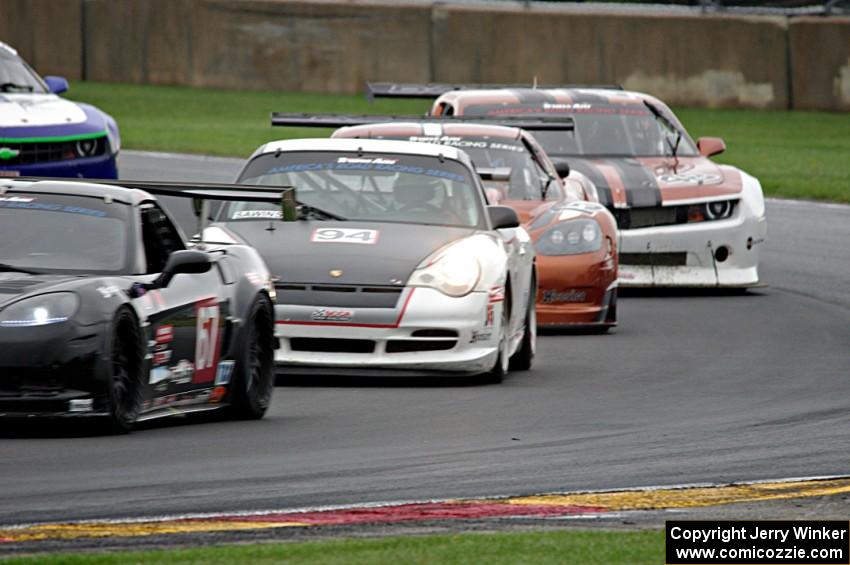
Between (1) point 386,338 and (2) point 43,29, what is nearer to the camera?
(1) point 386,338

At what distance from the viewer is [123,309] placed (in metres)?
8.96

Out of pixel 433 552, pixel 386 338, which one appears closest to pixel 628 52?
pixel 386 338

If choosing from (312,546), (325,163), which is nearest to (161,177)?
(325,163)

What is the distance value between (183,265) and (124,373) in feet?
2.31

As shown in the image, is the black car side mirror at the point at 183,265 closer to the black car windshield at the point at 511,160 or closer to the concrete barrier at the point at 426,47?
the black car windshield at the point at 511,160

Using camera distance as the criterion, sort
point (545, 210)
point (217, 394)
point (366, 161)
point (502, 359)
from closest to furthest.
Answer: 1. point (217, 394)
2. point (502, 359)
3. point (366, 161)
4. point (545, 210)

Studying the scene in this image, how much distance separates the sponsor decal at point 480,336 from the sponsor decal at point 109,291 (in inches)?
Answer: 117

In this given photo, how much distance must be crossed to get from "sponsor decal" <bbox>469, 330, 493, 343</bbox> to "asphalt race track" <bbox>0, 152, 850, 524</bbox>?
10.4 inches

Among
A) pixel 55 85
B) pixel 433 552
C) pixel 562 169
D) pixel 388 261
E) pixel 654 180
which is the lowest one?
pixel 433 552

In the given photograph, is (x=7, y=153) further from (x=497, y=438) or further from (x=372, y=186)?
(x=497, y=438)

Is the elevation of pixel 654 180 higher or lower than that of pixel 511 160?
lower

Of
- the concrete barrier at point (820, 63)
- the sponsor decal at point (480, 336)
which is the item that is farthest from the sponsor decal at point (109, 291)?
the concrete barrier at point (820, 63)

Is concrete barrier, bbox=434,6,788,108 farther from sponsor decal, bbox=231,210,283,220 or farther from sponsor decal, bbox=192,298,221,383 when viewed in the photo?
sponsor decal, bbox=192,298,221,383

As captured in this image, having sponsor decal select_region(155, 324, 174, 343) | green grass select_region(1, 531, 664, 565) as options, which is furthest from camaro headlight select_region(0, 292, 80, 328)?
green grass select_region(1, 531, 664, 565)
